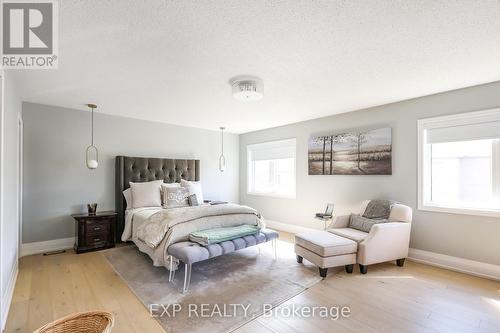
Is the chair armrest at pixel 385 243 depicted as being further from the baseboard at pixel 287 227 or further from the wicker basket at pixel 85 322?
the wicker basket at pixel 85 322

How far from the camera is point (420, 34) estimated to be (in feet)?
6.04

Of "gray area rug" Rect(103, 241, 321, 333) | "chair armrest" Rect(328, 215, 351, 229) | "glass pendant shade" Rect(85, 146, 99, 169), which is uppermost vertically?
"glass pendant shade" Rect(85, 146, 99, 169)

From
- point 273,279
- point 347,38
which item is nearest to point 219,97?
point 347,38

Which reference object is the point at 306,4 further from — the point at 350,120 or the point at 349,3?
the point at 350,120

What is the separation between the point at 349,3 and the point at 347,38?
1.35 ft

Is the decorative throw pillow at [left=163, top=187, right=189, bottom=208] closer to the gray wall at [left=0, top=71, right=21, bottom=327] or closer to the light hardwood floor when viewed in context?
the light hardwood floor

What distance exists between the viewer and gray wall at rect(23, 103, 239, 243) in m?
3.61

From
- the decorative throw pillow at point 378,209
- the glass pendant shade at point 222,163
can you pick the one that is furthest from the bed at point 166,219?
the decorative throw pillow at point 378,209

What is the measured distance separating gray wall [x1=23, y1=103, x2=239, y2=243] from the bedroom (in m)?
0.02

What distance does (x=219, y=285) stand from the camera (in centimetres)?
261

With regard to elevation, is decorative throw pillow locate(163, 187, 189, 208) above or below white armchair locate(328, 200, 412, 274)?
above

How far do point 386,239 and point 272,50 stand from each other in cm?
259

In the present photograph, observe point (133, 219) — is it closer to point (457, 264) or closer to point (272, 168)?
point (272, 168)

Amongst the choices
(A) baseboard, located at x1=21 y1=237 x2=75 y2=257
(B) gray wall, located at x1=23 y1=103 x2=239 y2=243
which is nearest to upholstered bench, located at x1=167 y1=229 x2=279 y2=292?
(A) baseboard, located at x1=21 y1=237 x2=75 y2=257
